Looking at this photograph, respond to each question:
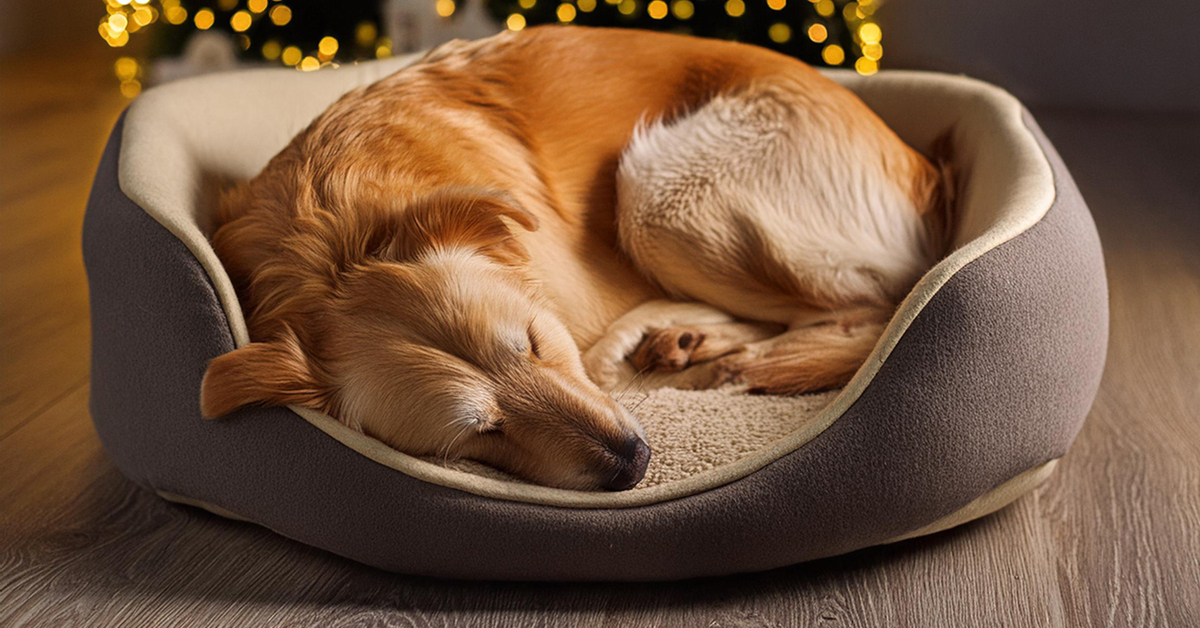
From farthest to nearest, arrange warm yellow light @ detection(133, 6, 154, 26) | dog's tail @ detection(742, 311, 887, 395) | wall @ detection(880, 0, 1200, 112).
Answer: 1. warm yellow light @ detection(133, 6, 154, 26)
2. wall @ detection(880, 0, 1200, 112)
3. dog's tail @ detection(742, 311, 887, 395)

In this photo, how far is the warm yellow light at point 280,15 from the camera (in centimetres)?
445

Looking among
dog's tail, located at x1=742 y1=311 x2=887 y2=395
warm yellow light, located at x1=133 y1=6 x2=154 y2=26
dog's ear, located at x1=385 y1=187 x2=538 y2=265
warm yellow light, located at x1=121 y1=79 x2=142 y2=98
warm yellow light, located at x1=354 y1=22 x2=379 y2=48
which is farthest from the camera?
warm yellow light, located at x1=121 y1=79 x2=142 y2=98

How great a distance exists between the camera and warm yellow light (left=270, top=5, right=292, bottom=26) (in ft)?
14.6

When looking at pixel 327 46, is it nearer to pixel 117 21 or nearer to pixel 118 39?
pixel 117 21

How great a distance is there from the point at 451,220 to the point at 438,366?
269 mm

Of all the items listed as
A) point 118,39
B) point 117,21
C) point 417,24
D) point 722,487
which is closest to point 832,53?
point 417,24

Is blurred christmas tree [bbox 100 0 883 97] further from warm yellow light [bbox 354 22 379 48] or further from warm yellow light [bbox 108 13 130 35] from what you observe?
warm yellow light [bbox 108 13 130 35]

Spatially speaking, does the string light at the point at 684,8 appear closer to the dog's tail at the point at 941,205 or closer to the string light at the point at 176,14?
the dog's tail at the point at 941,205

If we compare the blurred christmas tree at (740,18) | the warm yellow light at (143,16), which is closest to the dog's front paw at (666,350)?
the blurred christmas tree at (740,18)

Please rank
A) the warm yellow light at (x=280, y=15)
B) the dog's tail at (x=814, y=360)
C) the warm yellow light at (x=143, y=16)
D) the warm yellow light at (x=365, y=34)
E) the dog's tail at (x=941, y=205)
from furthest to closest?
1. the warm yellow light at (x=143, y=16)
2. the warm yellow light at (x=365, y=34)
3. the warm yellow light at (x=280, y=15)
4. the dog's tail at (x=941, y=205)
5. the dog's tail at (x=814, y=360)

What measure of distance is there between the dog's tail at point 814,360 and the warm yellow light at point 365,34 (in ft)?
10.8

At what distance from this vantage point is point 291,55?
4547mm

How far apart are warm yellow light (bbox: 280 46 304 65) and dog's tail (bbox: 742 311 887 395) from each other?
335cm

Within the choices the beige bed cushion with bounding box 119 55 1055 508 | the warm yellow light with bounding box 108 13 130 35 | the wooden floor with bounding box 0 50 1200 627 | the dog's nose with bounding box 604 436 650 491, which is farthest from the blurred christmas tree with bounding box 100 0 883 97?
the dog's nose with bounding box 604 436 650 491
